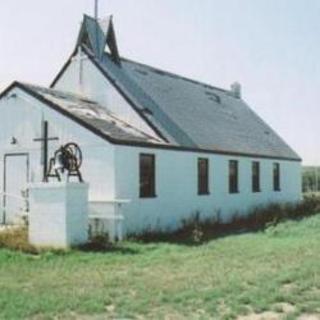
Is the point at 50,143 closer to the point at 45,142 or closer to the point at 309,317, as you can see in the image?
the point at 45,142

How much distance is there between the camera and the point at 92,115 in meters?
21.8

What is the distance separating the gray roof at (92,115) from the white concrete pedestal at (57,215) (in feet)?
10.2

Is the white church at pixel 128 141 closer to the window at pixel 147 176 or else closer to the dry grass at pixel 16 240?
the window at pixel 147 176

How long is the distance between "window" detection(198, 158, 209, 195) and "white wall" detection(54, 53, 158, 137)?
10.5 feet

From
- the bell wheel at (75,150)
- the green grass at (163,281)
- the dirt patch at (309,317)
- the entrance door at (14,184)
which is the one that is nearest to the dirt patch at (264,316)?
the green grass at (163,281)

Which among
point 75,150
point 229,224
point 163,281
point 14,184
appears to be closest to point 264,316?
point 163,281

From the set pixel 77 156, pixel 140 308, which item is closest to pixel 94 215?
pixel 77 156

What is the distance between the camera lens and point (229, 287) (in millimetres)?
10828

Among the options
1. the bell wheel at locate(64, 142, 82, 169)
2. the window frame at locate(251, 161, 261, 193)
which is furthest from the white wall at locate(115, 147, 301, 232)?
the bell wheel at locate(64, 142, 82, 169)

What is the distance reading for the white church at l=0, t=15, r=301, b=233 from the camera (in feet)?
66.5

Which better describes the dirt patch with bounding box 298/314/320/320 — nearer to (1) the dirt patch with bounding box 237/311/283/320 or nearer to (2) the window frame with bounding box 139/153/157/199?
(1) the dirt patch with bounding box 237/311/283/320

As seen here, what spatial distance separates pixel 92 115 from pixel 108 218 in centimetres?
419

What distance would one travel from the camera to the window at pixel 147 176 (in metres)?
21.2

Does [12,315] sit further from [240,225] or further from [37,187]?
[240,225]
